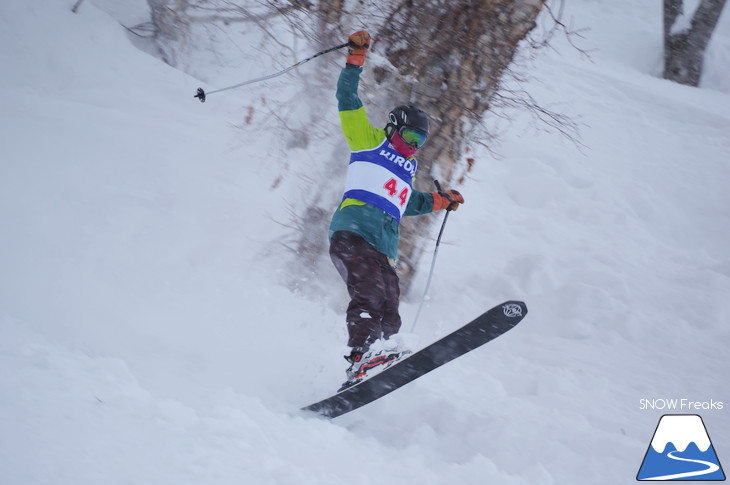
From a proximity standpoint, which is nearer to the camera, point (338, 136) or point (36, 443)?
point (36, 443)

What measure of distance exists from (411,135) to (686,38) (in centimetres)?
1017

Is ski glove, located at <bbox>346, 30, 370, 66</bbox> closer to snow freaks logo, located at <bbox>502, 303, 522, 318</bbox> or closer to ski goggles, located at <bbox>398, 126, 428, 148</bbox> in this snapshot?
ski goggles, located at <bbox>398, 126, 428, 148</bbox>

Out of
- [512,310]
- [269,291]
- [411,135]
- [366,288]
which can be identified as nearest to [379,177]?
[411,135]

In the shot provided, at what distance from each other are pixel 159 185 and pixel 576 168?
6.08 metres

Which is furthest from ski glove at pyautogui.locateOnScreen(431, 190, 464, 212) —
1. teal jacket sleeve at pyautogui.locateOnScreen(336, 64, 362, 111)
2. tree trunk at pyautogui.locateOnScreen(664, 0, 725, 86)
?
tree trunk at pyautogui.locateOnScreen(664, 0, 725, 86)

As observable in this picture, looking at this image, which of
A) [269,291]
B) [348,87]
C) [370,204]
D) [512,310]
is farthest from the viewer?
[269,291]

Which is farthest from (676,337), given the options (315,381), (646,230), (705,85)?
(705,85)

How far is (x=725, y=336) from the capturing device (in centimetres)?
554

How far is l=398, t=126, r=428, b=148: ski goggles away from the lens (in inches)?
152

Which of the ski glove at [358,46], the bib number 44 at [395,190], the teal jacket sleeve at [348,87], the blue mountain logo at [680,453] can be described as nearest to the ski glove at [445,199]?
the bib number 44 at [395,190]

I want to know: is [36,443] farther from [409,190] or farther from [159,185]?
[159,185]

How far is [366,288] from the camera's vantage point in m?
3.65

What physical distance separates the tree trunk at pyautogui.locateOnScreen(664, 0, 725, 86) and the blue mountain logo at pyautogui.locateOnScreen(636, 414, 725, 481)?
29.9ft

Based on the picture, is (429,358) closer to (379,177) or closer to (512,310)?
(512,310)
